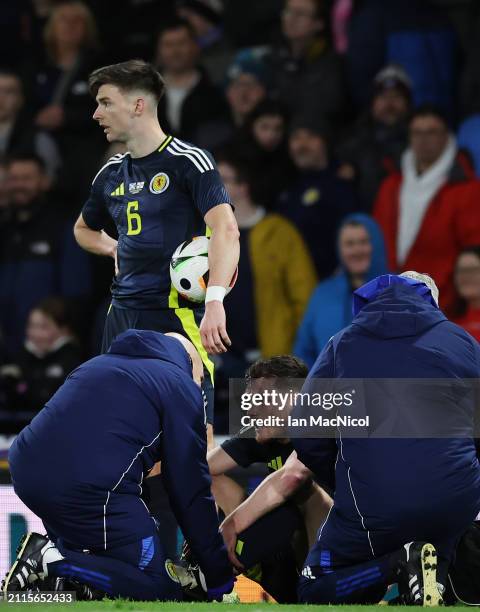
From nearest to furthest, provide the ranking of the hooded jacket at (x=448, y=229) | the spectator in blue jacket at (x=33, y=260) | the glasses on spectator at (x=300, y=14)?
1. the hooded jacket at (x=448, y=229)
2. the spectator in blue jacket at (x=33, y=260)
3. the glasses on spectator at (x=300, y=14)

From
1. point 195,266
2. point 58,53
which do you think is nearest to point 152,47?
point 58,53

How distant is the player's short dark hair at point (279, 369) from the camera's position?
16.8ft

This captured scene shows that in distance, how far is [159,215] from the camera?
536 centimetres

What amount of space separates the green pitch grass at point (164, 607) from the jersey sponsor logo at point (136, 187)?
1.76 metres

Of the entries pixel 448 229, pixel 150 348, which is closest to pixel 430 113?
pixel 448 229

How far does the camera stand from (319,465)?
4.76 meters

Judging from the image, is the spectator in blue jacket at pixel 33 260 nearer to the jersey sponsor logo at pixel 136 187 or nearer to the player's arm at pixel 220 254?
the jersey sponsor logo at pixel 136 187

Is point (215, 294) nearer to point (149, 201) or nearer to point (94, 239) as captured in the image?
point (149, 201)

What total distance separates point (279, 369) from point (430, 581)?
3.70 ft

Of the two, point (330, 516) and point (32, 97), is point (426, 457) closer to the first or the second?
point (330, 516)

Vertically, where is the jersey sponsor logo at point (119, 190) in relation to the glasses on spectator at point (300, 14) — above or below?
below

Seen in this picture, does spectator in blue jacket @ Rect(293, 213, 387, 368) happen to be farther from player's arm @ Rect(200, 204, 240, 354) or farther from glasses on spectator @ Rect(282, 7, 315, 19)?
player's arm @ Rect(200, 204, 240, 354)

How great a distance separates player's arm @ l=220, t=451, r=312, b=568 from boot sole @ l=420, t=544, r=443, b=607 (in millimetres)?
753

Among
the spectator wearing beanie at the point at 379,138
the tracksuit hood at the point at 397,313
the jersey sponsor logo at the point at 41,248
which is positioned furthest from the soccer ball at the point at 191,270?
the jersey sponsor logo at the point at 41,248
